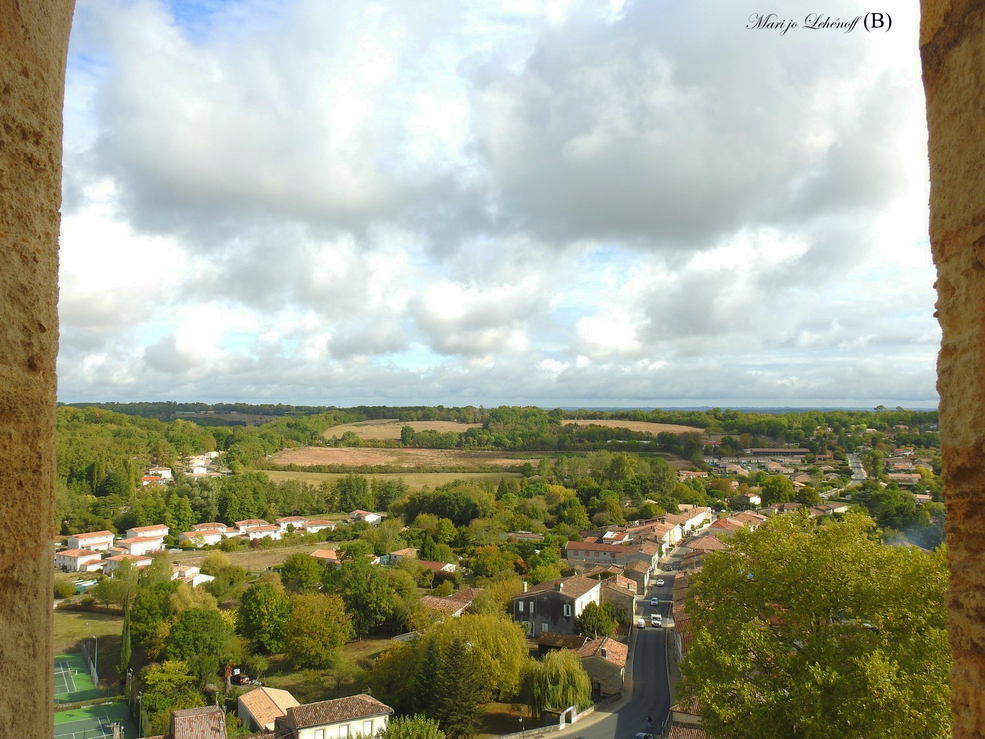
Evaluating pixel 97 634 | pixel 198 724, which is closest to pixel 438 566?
pixel 97 634

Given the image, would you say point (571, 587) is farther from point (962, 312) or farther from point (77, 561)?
point (77, 561)

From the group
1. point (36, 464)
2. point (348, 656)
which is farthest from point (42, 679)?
point (348, 656)

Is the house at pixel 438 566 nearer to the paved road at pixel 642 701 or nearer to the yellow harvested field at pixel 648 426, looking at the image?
the paved road at pixel 642 701

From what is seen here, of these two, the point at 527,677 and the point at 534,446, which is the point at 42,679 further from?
the point at 534,446

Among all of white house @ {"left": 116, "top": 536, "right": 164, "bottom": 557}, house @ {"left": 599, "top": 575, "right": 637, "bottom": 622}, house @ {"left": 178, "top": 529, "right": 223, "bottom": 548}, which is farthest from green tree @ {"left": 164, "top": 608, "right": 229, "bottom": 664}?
house @ {"left": 178, "top": 529, "right": 223, "bottom": 548}

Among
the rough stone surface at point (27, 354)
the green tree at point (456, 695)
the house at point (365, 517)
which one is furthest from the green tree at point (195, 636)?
the house at point (365, 517)

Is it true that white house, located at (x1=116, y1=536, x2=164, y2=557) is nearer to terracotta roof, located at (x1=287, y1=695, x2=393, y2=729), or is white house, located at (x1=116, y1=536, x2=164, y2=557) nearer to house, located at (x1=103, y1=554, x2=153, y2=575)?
house, located at (x1=103, y1=554, x2=153, y2=575)
